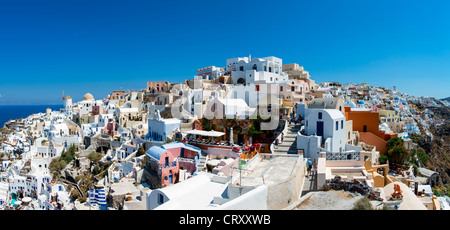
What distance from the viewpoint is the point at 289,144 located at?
17328mm

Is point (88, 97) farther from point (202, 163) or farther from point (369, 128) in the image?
point (369, 128)

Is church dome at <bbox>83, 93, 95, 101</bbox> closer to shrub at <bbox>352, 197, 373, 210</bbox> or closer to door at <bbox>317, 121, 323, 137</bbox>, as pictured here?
door at <bbox>317, 121, 323, 137</bbox>

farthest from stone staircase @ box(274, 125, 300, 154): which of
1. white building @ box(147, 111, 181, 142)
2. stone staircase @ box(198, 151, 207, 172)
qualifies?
white building @ box(147, 111, 181, 142)

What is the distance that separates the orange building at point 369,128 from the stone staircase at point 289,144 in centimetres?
393

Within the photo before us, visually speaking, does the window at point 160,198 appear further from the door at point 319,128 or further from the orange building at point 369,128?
the orange building at point 369,128

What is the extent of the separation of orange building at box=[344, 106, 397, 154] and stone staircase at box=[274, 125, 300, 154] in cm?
393

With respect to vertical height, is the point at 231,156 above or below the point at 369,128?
below

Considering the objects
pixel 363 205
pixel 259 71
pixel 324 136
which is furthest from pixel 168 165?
pixel 259 71

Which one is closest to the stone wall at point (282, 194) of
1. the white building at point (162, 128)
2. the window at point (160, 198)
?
the window at point (160, 198)

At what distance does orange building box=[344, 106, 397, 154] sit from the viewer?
1870cm

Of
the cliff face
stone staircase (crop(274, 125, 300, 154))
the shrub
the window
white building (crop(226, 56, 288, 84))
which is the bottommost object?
the cliff face

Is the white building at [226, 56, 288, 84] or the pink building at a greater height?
the white building at [226, 56, 288, 84]

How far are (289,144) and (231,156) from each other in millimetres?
3737

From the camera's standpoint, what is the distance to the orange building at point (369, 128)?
61.4 ft
